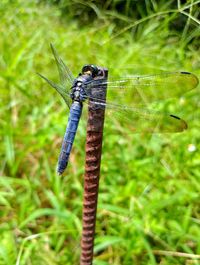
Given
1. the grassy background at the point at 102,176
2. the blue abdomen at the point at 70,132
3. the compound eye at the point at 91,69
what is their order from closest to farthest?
the compound eye at the point at 91,69 → the blue abdomen at the point at 70,132 → the grassy background at the point at 102,176

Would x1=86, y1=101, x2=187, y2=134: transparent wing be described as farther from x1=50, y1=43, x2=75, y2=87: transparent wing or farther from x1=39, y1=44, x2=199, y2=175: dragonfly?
x1=50, y1=43, x2=75, y2=87: transparent wing

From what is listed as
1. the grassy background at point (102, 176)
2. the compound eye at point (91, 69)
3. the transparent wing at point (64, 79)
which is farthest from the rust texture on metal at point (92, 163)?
the grassy background at point (102, 176)

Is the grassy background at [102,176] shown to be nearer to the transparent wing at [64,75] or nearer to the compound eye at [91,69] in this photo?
the transparent wing at [64,75]

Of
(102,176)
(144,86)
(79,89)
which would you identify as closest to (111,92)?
(144,86)

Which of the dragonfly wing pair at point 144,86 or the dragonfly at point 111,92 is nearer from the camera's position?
the dragonfly at point 111,92

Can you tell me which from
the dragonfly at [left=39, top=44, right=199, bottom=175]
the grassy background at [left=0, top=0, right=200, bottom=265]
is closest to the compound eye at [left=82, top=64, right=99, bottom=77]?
the dragonfly at [left=39, top=44, right=199, bottom=175]

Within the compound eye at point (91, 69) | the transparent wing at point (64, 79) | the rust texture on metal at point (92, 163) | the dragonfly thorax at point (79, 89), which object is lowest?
the rust texture on metal at point (92, 163)

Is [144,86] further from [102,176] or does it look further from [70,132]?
[102,176]

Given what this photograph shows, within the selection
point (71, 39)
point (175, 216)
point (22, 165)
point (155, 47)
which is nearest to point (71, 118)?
point (175, 216)
